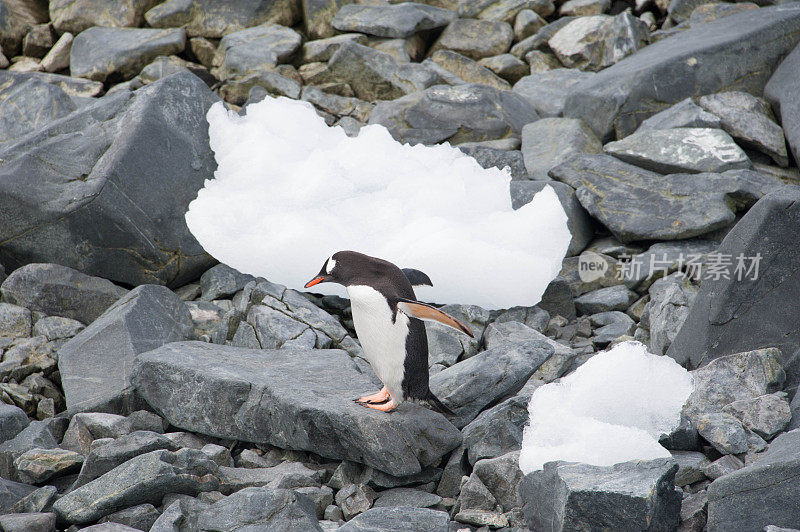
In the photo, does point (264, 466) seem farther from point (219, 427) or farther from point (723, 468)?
point (723, 468)

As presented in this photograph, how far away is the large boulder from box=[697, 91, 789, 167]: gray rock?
5330 mm

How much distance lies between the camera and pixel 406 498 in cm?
379

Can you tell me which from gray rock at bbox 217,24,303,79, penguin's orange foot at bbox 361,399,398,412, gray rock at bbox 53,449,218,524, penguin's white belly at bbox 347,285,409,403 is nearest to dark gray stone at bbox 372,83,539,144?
gray rock at bbox 217,24,303,79

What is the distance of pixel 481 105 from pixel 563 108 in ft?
3.94

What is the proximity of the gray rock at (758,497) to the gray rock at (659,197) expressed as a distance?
3890 millimetres

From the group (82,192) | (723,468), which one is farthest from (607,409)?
(82,192)

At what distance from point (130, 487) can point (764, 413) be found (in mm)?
3178

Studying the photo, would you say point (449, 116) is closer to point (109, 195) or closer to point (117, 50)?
point (109, 195)

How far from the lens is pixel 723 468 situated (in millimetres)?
3416

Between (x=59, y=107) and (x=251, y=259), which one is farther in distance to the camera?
(x=59, y=107)

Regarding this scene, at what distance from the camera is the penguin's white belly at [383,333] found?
13.3 ft

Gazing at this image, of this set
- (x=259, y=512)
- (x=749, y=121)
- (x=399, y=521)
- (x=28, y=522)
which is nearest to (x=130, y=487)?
(x=28, y=522)

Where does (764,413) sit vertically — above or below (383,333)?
below

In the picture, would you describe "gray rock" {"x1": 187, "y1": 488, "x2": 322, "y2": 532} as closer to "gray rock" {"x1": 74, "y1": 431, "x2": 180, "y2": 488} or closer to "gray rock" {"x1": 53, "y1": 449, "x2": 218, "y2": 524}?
"gray rock" {"x1": 53, "y1": 449, "x2": 218, "y2": 524}
